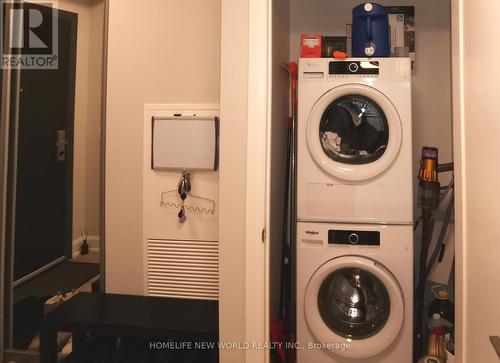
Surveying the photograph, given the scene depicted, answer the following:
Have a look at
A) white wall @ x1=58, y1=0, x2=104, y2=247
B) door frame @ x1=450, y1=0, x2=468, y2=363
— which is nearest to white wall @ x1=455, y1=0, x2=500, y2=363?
door frame @ x1=450, y1=0, x2=468, y2=363

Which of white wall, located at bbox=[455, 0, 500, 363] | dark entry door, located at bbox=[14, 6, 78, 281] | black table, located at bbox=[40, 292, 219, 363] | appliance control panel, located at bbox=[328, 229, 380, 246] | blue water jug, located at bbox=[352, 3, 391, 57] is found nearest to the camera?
white wall, located at bbox=[455, 0, 500, 363]

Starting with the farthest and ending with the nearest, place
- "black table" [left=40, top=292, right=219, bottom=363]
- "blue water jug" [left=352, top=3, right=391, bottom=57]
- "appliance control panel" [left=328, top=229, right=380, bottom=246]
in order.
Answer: "blue water jug" [left=352, top=3, right=391, bottom=57], "appliance control panel" [left=328, top=229, right=380, bottom=246], "black table" [left=40, top=292, right=219, bottom=363]

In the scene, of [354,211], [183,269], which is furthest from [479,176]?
[183,269]

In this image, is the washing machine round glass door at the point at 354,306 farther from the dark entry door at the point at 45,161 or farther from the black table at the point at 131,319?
the dark entry door at the point at 45,161

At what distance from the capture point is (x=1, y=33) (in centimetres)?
152

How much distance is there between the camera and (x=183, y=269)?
6.40ft

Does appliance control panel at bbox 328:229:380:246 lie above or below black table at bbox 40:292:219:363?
above

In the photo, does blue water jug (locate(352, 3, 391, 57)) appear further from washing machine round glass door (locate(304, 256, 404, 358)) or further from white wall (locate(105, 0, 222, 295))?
washing machine round glass door (locate(304, 256, 404, 358))

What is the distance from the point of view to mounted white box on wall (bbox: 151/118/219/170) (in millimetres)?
1870

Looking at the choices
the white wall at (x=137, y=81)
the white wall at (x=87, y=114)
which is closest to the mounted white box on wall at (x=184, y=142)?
the white wall at (x=137, y=81)

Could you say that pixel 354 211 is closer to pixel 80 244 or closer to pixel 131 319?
pixel 131 319

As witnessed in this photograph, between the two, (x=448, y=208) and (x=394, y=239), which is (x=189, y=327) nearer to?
(x=394, y=239)

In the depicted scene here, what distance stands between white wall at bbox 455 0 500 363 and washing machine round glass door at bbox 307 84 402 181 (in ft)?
2.41

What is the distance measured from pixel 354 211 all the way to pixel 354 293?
0.47m
